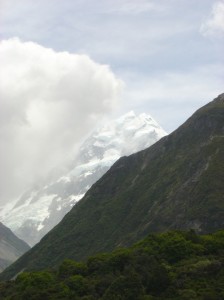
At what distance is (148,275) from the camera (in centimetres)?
9494

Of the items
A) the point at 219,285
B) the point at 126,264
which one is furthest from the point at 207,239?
the point at 219,285

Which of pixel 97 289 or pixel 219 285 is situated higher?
pixel 97 289

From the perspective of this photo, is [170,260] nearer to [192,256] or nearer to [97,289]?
[192,256]

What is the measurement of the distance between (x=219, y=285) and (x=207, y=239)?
35.2m

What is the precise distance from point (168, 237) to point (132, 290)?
36715 millimetres

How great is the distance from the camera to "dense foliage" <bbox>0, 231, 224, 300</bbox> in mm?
89062

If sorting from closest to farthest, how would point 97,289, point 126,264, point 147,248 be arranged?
point 97,289 → point 126,264 → point 147,248

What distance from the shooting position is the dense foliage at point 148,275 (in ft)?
292

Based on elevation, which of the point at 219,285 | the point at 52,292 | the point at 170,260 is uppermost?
the point at 52,292

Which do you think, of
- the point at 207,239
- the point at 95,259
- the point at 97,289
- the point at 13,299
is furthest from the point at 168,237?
the point at 13,299

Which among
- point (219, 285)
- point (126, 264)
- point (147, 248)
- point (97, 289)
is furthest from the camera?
point (147, 248)

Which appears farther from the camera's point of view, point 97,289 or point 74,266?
point 74,266

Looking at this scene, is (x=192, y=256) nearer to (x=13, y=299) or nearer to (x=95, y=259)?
(x=95, y=259)

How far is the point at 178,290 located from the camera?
89.1 meters
